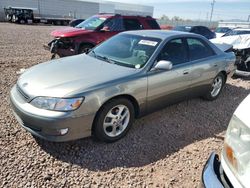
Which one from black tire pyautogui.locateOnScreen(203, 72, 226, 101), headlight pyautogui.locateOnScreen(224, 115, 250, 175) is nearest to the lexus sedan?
black tire pyautogui.locateOnScreen(203, 72, 226, 101)

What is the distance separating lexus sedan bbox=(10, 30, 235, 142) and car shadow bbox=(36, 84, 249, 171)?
216mm

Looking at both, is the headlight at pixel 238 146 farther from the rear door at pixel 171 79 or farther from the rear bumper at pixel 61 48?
the rear bumper at pixel 61 48

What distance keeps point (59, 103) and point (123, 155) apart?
1.09 metres

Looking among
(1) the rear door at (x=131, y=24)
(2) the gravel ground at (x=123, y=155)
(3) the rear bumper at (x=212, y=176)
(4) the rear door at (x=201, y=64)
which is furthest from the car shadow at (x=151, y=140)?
(1) the rear door at (x=131, y=24)

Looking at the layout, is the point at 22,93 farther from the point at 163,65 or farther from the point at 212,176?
the point at 212,176

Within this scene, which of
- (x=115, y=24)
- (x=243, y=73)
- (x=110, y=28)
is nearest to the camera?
(x=243, y=73)

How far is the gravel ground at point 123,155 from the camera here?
8.40 feet

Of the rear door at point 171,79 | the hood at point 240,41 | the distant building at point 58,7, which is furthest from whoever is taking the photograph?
the distant building at point 58,7

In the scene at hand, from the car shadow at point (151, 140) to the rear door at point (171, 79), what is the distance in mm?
357

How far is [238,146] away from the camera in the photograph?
60.7 inches

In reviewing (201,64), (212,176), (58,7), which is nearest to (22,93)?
(212,176)

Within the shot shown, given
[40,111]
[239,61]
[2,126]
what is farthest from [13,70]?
[239,61]

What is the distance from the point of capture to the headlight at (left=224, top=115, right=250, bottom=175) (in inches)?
57.1

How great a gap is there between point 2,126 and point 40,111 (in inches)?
47.9
